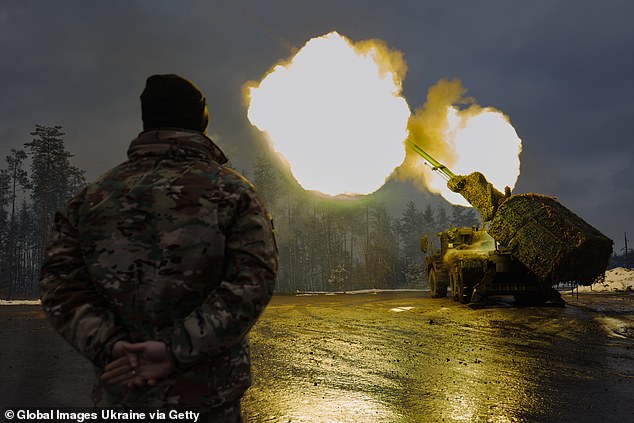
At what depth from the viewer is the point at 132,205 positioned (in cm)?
189

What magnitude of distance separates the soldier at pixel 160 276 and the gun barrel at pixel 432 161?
1597 centimetres

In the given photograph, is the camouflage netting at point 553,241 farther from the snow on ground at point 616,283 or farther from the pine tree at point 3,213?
the pine tree at point 3,213

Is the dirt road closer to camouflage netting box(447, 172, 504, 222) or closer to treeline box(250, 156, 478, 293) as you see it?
camouflage netting box(447, 172, 504, 222)

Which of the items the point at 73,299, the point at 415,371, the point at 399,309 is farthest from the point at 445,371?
the point at 399,309

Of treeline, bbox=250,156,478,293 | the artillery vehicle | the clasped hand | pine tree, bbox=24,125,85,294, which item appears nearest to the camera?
the clasped hand

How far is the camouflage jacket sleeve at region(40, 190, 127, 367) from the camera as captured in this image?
182cm

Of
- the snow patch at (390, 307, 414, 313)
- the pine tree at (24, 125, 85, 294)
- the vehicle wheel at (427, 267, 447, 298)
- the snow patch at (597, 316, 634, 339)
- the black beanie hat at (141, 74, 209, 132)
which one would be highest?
the pine tree at (24, 125, 85, 294)

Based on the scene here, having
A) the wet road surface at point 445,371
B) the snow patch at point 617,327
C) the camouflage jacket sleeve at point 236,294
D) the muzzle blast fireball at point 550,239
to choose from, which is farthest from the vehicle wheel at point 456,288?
the camouflage jacket sleeve at point 236,294

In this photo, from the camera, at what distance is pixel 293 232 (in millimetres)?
67688

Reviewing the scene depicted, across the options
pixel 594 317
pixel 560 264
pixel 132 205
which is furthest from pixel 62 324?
pixel 594 317

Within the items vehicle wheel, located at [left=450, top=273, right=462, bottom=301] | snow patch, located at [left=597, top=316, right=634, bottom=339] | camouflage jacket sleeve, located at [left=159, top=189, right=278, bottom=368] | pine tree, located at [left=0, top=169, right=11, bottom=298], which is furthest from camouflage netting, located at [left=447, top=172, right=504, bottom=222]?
pine tree, located at [left=0, top=169, right=11, bottom=298]

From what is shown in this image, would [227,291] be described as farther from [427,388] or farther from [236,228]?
[427,388]

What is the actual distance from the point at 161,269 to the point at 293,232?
65970mm

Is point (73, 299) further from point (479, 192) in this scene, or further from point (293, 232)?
point (293, 232)
